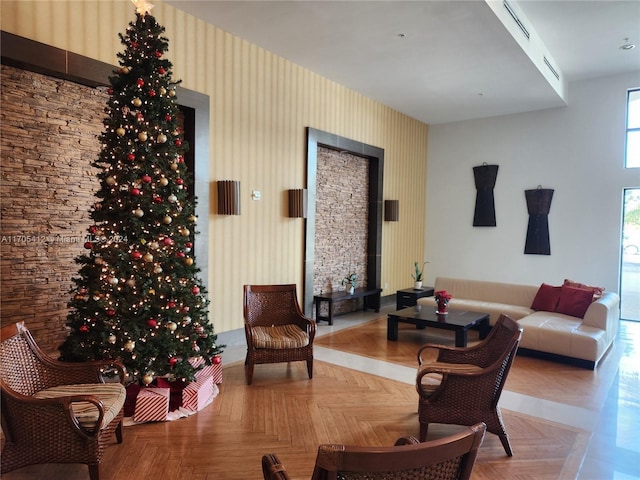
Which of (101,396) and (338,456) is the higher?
(338,456)

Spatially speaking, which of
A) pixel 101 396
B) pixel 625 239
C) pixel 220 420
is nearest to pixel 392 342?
A: pixel 220 420

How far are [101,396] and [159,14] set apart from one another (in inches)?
149

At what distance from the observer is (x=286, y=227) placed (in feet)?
19.6

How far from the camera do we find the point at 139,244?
3193mm

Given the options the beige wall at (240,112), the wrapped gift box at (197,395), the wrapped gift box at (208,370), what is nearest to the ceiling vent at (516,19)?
Result: the beige wall at (240,112)

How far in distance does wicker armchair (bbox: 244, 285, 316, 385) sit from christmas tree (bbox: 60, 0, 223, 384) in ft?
2.40

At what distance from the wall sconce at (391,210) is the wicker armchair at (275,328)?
3.78 meters

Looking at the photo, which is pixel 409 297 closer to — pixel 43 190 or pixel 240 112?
pixel 240 112

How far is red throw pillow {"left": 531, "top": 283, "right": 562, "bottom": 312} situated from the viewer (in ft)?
18.9

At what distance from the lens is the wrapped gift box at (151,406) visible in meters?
3.13

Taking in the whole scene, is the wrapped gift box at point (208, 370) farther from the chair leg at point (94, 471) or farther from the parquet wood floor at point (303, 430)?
the chair leg at point (94, 471)

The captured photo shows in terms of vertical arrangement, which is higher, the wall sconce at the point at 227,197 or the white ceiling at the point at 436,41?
the white ceiling at the point at 436,41

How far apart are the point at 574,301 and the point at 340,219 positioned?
12.2ft

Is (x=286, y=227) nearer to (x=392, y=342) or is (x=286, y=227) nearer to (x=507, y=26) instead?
(x=392, y=342)
